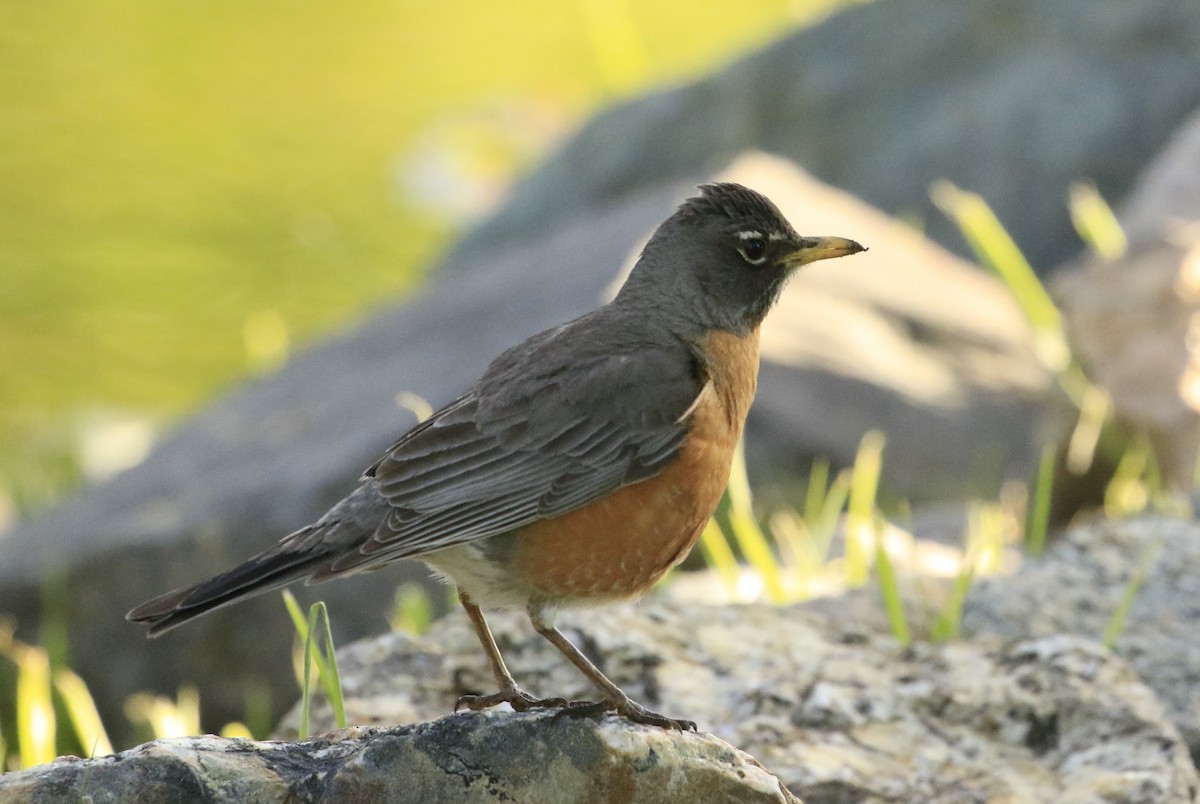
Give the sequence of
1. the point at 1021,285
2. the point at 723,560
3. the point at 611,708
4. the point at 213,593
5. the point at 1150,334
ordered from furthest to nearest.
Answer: the point at 1021,285 < the point at 1150,334 < the point at 723,560 < the point at 213,593 < the point at 611,708

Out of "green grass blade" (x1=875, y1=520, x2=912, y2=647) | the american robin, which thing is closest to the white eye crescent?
the american robin

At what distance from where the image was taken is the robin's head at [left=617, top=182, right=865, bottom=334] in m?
4.55

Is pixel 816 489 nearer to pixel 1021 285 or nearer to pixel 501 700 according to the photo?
pixel 1021 285

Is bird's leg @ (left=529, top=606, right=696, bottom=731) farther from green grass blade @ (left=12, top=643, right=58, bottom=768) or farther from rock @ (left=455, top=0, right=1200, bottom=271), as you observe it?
rock @ (left=455, top=0, right=1200, bottom=271)

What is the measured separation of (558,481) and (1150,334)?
3.54m

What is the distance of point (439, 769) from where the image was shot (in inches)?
124

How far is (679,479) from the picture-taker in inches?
158

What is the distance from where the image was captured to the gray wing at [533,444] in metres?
3.91

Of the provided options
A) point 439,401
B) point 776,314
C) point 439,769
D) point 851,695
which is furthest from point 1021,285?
point 439,769

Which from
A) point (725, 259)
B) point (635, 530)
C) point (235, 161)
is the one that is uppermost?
point (235, 161)

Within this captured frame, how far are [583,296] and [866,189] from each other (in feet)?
10.5

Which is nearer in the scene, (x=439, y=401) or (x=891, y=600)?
(x=891, y=600)

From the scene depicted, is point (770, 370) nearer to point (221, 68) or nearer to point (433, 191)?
point (433, 191)

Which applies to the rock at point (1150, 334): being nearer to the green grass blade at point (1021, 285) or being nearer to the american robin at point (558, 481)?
the green grass blade at point (1021, 285)
